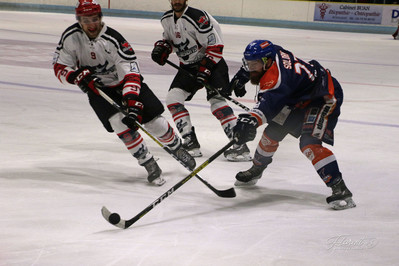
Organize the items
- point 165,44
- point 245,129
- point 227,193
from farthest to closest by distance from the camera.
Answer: point 165,44 < point 227,193 < point 245,129

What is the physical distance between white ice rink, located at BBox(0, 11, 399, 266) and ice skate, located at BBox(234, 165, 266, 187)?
0.08 metres

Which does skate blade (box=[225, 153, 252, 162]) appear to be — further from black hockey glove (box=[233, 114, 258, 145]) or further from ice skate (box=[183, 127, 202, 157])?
black hockey glove (box=[233, 114, 258, 145])

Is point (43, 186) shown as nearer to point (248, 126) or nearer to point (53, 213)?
point (53, 213)

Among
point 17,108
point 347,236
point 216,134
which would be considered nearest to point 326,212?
point 347,236

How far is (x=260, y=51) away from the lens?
3.21 m

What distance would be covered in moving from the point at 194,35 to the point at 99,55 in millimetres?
1052

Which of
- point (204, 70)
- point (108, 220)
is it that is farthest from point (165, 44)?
point (108, 220)

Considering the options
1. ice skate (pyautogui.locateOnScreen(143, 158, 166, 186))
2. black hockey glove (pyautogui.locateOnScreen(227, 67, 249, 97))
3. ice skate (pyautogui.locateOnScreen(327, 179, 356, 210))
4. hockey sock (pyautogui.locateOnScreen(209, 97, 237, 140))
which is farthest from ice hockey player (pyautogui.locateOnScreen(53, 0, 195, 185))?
ice skate (pyautogui.locateOnScreen(327, 179, 356, 210))

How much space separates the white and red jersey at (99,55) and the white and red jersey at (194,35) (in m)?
0.91

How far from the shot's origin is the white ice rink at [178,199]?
262 cm

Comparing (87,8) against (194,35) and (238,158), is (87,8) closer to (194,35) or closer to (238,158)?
(194,35)

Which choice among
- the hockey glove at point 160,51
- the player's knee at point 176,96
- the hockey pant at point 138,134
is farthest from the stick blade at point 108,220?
the hockey glove at point 160,51

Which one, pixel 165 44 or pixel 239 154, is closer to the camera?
pixel 239 154

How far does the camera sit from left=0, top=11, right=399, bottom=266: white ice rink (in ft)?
8.60
